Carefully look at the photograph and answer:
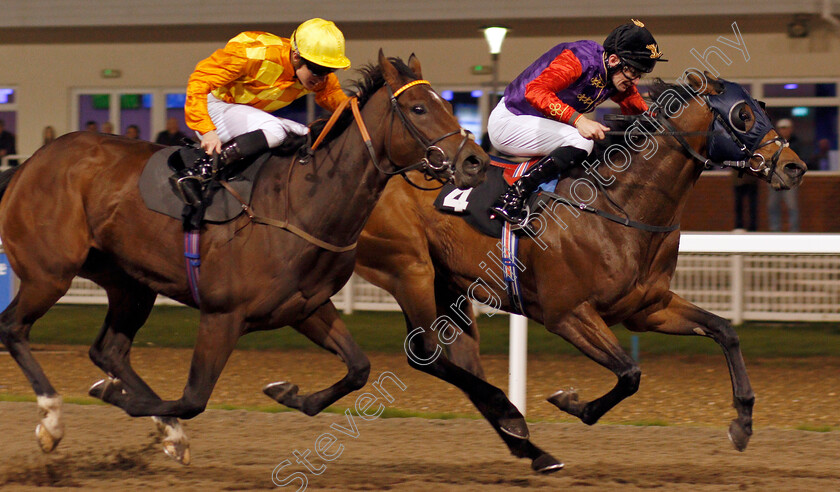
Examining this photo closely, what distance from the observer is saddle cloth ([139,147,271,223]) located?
405 cm

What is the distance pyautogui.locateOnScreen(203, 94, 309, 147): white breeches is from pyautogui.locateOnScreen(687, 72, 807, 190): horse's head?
1.74 meters

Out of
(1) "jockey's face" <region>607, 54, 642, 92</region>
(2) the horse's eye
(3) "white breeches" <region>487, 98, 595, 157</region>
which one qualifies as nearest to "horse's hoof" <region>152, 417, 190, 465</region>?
(3) "white breeches" <region>487, 98, 595, 157</region>

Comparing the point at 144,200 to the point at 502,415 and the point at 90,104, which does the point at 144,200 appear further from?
the point at 90,104

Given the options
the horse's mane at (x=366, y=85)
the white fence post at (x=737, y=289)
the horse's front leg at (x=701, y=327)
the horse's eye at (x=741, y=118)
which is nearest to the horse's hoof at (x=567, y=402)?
the horse's front leg at (x=701, y=327)

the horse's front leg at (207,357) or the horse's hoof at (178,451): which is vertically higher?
the horse's front leg at (207,357)

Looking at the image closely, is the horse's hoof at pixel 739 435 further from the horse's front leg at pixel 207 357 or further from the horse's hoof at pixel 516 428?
the horse's front leg at pixel 207 357

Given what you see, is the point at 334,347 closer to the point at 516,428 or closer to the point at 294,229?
the point at 294,229

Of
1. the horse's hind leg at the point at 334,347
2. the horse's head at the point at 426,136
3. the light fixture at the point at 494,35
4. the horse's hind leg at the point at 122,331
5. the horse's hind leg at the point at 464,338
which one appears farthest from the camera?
the light fixture at the point at 494,35

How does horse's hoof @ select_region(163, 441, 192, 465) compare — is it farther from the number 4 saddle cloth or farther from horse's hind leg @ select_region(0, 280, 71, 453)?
the number 4 saddle cloth

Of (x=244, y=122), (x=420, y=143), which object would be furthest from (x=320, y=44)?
(x=420, y=143)

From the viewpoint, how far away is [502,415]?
435cm

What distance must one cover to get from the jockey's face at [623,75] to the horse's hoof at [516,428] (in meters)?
1.57

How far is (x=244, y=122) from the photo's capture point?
427 centimetres

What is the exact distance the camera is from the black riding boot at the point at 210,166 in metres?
4.09
